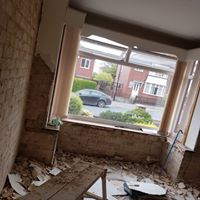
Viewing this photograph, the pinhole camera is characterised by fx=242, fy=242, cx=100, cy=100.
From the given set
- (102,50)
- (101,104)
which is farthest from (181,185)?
(102,50)

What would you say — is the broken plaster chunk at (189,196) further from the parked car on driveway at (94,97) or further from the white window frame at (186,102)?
the parked car on driveway at (94,97)

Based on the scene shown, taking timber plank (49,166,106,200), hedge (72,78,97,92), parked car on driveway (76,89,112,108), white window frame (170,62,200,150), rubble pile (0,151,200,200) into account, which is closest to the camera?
timber plank (49,166,106,200)

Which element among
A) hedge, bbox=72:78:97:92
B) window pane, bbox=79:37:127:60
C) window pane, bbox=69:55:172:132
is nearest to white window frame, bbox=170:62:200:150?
window pane, bbox=69:55:172:132

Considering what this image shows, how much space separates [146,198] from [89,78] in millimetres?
2374

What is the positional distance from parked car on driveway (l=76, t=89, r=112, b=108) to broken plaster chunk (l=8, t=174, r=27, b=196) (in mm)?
2034

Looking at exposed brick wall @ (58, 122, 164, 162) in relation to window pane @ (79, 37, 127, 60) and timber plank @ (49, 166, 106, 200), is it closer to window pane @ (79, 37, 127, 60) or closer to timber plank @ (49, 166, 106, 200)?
window pane @ (79, 37, 127, 60)

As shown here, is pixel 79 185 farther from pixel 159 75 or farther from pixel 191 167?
pixel 159 75

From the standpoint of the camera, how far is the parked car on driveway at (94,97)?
474 cm

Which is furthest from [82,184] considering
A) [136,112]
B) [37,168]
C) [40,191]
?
[136,112]

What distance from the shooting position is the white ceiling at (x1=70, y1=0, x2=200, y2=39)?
308 cm

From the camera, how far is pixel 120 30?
4.45m

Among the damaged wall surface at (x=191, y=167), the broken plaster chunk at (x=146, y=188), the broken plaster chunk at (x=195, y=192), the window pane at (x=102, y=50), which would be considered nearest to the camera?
the broken plaster chunk at (x=146, y=188)

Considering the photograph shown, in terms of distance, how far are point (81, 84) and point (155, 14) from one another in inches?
74.2

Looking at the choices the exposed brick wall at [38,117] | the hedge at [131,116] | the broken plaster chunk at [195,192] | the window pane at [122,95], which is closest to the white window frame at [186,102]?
Answer: the window pane at [122,95]
